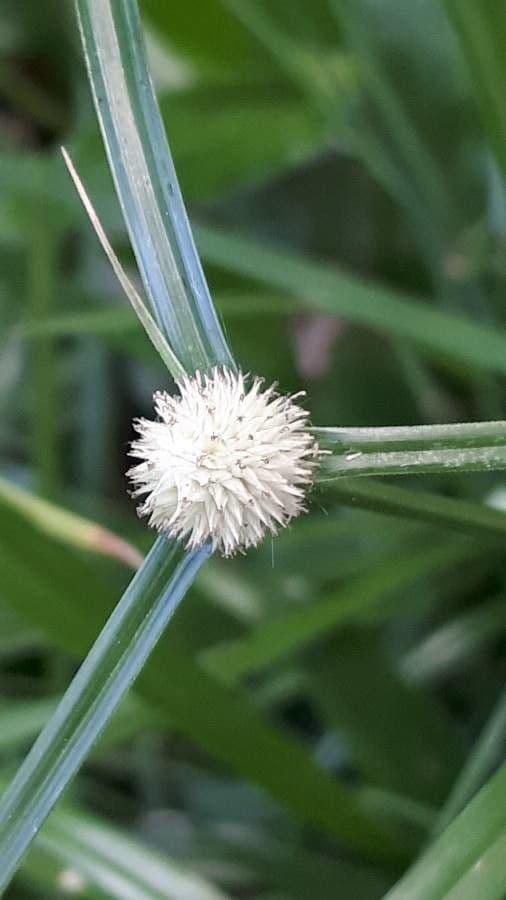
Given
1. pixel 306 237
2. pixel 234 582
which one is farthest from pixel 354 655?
pixel 306 237

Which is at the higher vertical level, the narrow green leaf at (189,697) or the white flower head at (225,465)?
the narrow green leaf at (189,697)

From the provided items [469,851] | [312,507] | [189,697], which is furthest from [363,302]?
[469,851]

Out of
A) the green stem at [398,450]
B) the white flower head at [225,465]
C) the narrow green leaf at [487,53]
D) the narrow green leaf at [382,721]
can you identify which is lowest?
the white flower head at [225,465]

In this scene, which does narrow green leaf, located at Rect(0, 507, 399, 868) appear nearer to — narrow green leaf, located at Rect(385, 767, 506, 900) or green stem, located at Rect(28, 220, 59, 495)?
narrow green leaf, located at Rect(385, 767, 506, 900)

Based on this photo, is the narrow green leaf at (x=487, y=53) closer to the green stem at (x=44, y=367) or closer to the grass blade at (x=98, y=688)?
the grass blade at (x=98, y=688)

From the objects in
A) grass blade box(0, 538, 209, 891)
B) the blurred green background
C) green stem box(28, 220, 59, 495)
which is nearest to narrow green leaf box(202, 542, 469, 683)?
the blurred green background

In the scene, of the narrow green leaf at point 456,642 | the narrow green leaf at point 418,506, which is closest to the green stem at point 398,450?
the narrow green leaf at point 418,506

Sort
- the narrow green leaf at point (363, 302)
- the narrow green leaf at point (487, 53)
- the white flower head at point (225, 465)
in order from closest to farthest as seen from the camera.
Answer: the white flower head at point (225, 465) < the narrow green leaf at point (487, 53) < the narrow green leaf at point (363, 302)
